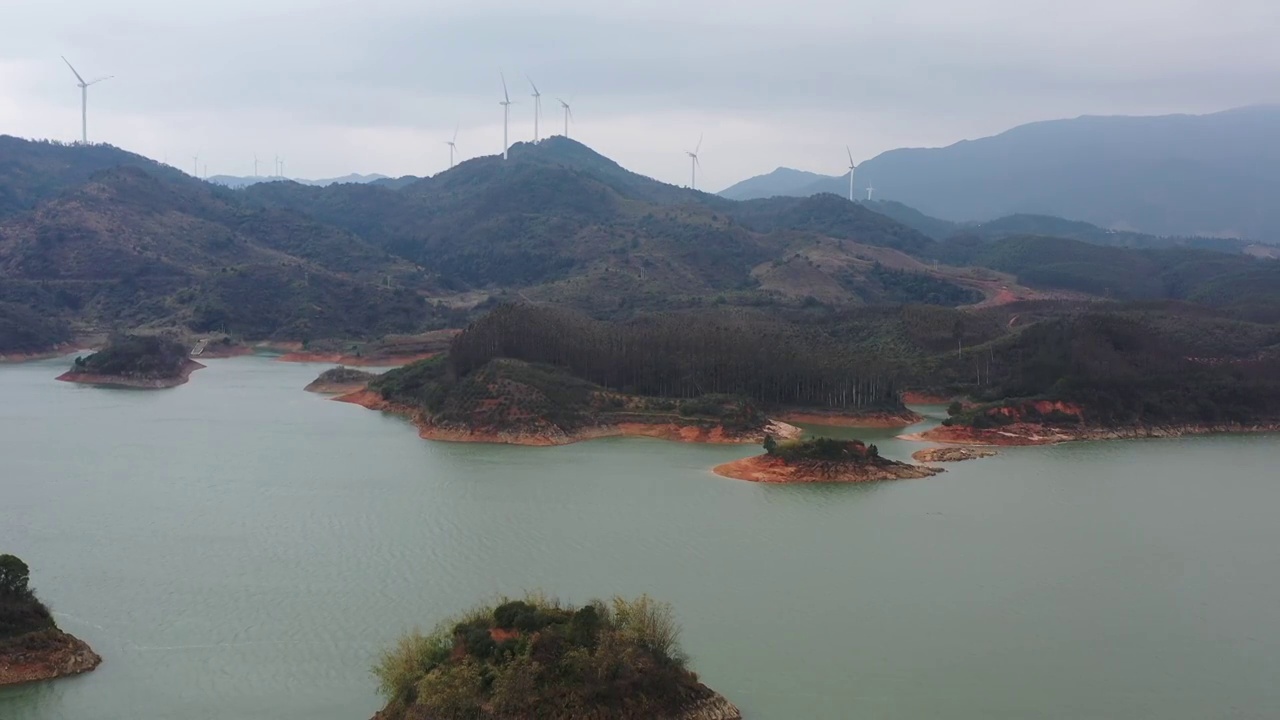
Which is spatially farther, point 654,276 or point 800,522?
point 654,276

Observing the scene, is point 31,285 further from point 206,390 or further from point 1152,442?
point 1152,442

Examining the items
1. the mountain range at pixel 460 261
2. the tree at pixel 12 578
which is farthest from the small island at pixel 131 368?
the tree at pixel 12 578

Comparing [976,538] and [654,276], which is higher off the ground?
[654,276]

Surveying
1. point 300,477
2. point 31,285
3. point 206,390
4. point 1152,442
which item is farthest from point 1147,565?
point 31,285

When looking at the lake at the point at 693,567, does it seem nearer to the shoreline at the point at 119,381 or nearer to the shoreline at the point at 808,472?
the shoreline at the point at 808,472

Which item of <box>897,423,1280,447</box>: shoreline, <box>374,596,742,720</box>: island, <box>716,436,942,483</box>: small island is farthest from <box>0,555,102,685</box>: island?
<box>897,423,1280,447</box>: shoreline

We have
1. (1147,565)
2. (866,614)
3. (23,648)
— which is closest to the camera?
(23,648)
